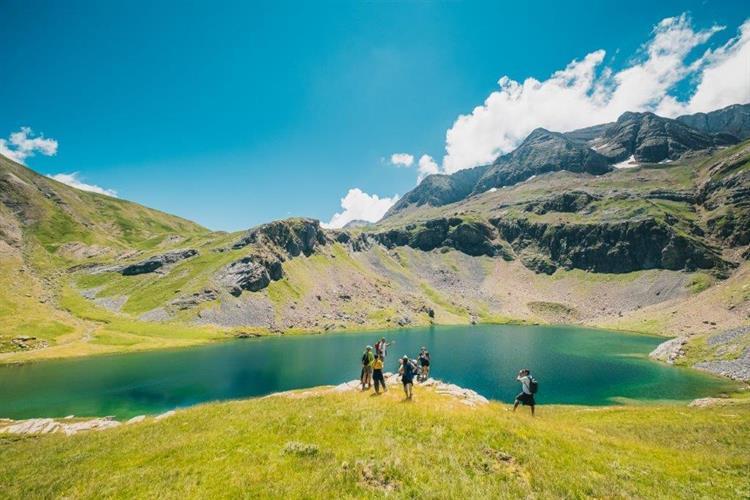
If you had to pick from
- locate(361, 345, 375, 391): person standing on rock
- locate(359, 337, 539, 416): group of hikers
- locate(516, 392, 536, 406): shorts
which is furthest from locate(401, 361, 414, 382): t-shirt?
locate(516, 392, 536, 406): shorts

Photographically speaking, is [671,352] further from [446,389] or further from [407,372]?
[407,372]

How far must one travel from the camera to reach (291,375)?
10125 cm

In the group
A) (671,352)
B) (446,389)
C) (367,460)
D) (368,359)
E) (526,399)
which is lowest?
(671,352)

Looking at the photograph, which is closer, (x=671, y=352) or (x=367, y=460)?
(x=367, y=460)

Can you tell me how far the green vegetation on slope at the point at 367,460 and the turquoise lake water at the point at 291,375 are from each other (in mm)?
59402

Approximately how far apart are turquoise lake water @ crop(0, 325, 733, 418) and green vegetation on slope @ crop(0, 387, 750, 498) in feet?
195

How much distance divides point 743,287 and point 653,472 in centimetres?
20252

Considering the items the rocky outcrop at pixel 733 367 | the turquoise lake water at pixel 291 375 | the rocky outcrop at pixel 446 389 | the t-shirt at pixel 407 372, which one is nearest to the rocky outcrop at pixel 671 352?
the turquoise lake water at pixel 291 375

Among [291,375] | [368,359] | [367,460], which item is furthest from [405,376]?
[291,375]

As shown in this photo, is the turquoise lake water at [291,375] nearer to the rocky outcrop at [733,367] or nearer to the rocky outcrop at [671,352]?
the rocky outcrop at [733,367]

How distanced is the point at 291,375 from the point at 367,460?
305 ft

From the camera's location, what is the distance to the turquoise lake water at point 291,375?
75.4m

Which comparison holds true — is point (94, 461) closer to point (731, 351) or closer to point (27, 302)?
point (731, 351)

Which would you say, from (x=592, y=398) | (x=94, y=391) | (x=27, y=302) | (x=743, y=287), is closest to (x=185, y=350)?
(x=94, y=391)
